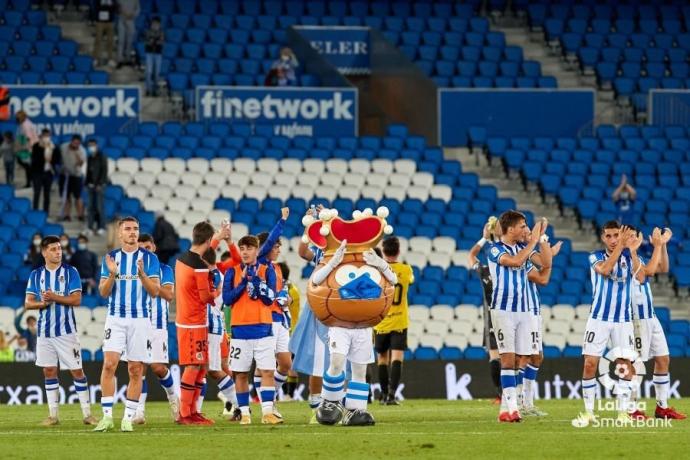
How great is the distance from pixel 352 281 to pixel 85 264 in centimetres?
1281

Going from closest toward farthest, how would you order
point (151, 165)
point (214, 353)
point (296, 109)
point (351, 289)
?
1. point (351, 289)
2. point (214, 353)
3. point (151, 165)
4. point (296, 109)

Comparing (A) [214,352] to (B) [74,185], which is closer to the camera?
(A) [214,352]

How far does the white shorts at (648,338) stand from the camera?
16938 mm

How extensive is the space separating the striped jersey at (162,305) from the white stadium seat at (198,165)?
46.5 ft

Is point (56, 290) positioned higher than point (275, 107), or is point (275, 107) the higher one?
point (275, 107)

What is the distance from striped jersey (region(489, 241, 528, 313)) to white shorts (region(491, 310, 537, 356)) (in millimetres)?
66

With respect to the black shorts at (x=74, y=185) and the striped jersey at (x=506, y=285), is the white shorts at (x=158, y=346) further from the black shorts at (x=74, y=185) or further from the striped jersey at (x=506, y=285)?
the black shorts at (x=74, y=185)

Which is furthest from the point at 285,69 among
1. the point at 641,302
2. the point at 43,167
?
the point at 641,302

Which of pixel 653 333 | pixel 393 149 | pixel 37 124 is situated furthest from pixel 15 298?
pixel 653 333

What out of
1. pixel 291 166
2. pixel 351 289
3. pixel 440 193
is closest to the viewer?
pixel 351 289

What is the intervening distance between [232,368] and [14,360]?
31.5 ft

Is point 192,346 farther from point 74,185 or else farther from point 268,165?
point 268,165

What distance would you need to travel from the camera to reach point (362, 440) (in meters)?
14.3

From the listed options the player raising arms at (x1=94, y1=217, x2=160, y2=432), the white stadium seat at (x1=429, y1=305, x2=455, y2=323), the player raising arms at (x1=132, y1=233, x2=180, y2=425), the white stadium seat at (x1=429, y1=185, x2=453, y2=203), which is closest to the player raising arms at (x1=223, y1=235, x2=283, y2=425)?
the player raising arms at (x1=132, y1=233, x2=180, y2=425)
